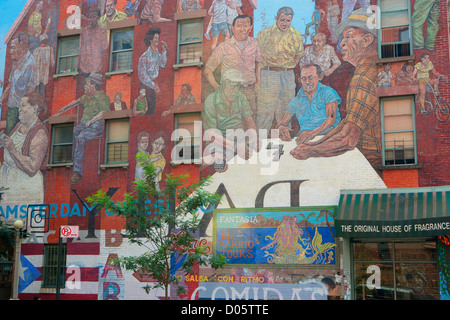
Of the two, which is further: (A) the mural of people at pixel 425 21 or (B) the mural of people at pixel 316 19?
(B) the mural of people at pixel 316 19

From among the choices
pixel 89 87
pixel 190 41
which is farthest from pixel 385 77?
pixel 89 87

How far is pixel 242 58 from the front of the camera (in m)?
18.6

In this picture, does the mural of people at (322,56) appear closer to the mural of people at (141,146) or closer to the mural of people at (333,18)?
the mural of people at (333,18)

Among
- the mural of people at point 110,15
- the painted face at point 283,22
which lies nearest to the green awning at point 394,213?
the painted face at point 283,22

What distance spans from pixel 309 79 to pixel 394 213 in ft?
17.7

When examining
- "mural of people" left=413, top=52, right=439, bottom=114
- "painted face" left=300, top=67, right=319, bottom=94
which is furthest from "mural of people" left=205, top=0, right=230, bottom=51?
"mural of people" left=413, top=52, right=439, bottom=114

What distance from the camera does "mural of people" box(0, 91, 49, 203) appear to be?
20875mm

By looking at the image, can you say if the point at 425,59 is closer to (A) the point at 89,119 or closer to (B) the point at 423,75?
(B) the point at 423,75

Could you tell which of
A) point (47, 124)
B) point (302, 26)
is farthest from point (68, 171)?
point (302, 26)

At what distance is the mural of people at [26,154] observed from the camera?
20.9 metres

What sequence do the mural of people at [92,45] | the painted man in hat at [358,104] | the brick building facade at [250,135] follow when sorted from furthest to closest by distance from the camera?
the mural of people at [92,45], the painted man in hat at [358,104], the brick building facade at [250,135]

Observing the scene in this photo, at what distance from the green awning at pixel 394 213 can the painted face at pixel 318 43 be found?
202 inches

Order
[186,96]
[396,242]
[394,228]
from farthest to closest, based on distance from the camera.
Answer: [186,96], [396,242], [394,228]
